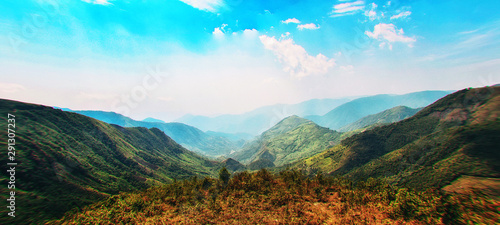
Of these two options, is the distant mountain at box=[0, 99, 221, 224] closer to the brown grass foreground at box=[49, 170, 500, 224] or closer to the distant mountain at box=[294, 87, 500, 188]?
the brown grass foreground at box=[49, 170, 500, 224]

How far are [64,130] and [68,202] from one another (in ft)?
416

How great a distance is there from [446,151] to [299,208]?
627ft

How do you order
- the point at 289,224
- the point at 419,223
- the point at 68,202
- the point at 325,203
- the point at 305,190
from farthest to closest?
the point at 68,202
the point at 305,190
the point at 325,203
the point at 289,224
the point at 419,223

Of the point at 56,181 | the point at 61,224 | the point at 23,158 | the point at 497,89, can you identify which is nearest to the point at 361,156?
the point at 497,89

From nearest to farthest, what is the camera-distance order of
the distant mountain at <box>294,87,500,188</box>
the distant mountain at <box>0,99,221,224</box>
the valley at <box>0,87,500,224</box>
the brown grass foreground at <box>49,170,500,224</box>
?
the brown grass foreground at <box>49,170,500,224</box> < the valley at <box>0,87,500,224</box> < the distant mountain at <box>0,99,221,224</box> < the distant mountain at <box>294,87,500,188</box>

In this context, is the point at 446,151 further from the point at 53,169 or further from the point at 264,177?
the point at 53,169

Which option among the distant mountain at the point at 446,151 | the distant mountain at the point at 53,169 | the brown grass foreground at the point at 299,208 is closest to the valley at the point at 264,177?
the brown grass foreground at the point at 299,208

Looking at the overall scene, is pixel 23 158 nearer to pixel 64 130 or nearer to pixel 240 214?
pixel 64 130

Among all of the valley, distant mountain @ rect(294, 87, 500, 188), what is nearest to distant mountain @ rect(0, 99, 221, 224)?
the valley

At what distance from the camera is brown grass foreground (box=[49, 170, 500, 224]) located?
1655cm

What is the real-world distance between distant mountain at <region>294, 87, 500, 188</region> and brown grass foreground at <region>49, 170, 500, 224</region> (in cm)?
11786

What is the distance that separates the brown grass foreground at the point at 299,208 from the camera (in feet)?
54.3

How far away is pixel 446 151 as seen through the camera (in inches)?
5659

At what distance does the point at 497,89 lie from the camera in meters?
185
